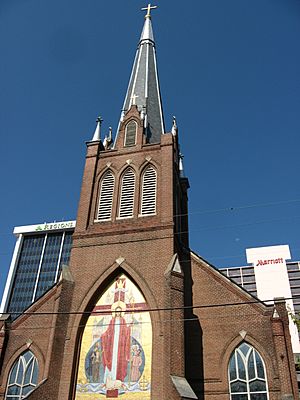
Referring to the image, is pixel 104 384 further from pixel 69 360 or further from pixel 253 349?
pixel 253 349

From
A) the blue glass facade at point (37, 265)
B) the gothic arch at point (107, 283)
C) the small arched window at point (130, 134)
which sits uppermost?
the blue glass facade at point (37, 265)

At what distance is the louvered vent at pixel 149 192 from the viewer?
70.0ft

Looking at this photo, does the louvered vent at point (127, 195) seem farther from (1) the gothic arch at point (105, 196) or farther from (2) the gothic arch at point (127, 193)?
(1) the gothic arch at point (105, 196)

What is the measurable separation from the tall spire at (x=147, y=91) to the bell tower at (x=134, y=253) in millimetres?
179

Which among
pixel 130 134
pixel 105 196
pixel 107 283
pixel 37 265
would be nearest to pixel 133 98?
pixel 130 134

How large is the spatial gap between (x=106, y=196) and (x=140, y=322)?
7.62m

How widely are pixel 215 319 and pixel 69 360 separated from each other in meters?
6.60

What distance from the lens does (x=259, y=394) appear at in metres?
16.6

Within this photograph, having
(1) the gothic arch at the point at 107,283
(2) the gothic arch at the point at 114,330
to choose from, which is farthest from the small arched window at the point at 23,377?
(1) the gothic arch at the point at 107,283

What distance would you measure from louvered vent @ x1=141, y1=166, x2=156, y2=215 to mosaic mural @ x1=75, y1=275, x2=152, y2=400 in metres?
3.95

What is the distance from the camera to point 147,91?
29469 mm

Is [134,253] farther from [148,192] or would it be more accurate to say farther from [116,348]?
[116,348]

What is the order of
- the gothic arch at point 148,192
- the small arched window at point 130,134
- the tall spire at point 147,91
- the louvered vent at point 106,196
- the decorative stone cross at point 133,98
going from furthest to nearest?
1. the decorative stone cross at point 133,98
2. the tall spire at point 147,91
3. the small arched window at point 130,134
4. the louvered vent at point 106,196
5. the gothic arch at point 148,192

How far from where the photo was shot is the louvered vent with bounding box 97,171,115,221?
72.1 ft
